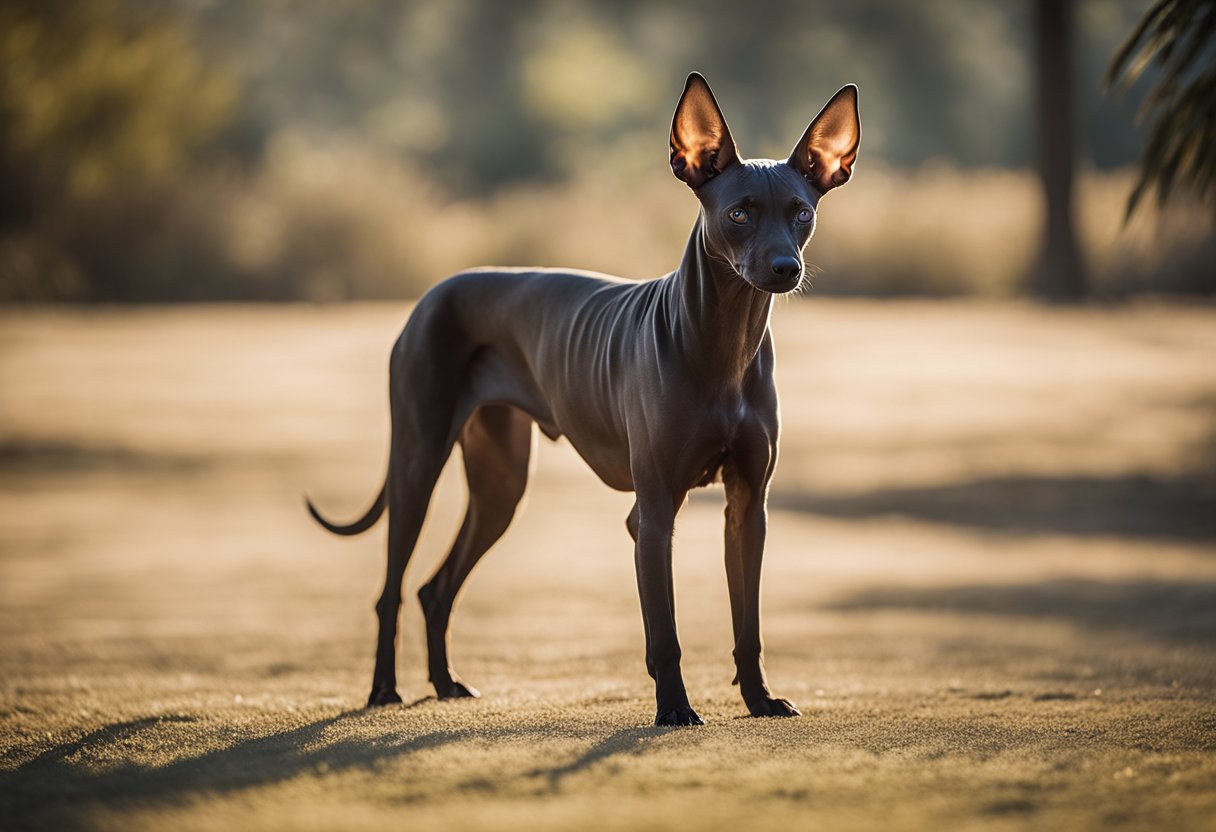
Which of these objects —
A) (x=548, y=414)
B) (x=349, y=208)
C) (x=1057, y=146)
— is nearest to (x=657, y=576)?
(x=548, y=414)

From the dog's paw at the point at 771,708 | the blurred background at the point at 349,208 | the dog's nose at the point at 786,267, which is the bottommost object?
the dog's paw at the point at 771,708

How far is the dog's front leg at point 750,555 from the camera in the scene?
197 inches

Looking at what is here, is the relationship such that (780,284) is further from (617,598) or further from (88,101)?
(88,101)

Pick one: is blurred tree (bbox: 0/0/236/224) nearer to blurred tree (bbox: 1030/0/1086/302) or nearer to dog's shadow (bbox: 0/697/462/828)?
blurred tree (bbox: 1030/0/1086/302)

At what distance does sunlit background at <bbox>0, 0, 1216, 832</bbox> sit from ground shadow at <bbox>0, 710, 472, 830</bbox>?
0.02 metres

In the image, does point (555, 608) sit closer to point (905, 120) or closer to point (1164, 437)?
point (1164, 437)

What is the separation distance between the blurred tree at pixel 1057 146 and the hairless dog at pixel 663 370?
14.9m

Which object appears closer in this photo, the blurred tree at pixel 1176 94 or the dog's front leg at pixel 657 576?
the dog's front leg at pixel 657 576

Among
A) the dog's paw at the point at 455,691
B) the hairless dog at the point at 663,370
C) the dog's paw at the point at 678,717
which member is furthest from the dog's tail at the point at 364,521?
the dog's paw at the point at 678,717

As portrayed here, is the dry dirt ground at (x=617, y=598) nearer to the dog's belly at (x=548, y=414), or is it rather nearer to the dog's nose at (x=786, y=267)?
the dog's belly at (x=548, y=414)

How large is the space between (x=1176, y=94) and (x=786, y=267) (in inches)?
135

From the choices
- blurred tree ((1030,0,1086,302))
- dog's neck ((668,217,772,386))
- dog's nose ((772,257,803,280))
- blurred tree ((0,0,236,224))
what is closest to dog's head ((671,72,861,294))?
dog's nose ((772,257,803,280))

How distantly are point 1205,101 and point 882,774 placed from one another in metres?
4.33

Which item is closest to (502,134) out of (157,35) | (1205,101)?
(157,35)
